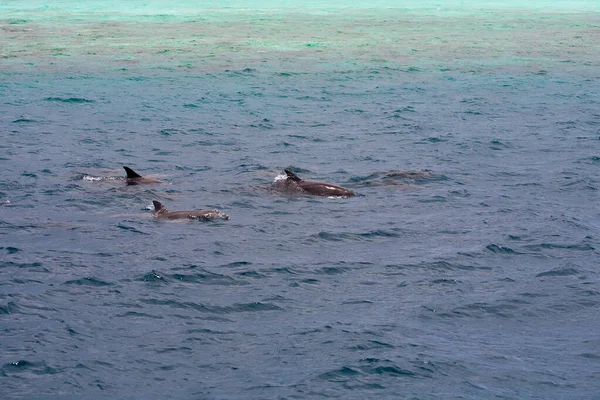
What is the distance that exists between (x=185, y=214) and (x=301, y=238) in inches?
100

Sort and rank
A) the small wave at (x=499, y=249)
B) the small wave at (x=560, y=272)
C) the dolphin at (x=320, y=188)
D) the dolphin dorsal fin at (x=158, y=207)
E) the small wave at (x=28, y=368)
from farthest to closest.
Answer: the dolphin at (x=320, y=188)
the dolphin dorsal fin at (x=158, y=207)
the small wave at (x=499, y=249)
the small wave at (x=560, y=272)
the small wave at (x=28, y=368)

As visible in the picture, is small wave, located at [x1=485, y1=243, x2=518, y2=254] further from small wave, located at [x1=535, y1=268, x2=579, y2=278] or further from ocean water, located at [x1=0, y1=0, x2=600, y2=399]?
small wave, located at [x1=535, y1=268, x2=579, y2=278]

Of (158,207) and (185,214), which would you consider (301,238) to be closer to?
(185,214)

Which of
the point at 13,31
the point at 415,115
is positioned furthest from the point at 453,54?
the point at 13,31

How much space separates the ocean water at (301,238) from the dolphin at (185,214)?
205 millimetres

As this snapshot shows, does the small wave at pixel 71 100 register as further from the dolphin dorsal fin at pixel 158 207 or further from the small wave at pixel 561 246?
the small wave at pixel 561 246

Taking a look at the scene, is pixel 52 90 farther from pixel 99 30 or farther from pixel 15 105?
pixel 99 30

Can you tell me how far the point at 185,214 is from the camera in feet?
54.6

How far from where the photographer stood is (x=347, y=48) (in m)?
48.7

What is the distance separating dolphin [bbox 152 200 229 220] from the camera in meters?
16.6

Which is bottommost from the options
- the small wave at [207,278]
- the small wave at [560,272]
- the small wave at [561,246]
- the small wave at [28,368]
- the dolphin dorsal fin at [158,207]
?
the small wave at [28,368]

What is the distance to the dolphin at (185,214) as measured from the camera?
54.3 ft

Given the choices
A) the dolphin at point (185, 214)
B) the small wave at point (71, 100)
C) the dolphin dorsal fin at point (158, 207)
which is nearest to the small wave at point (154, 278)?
the dolphin at point (185, 214)

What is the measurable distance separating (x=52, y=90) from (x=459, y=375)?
27.2 metres
